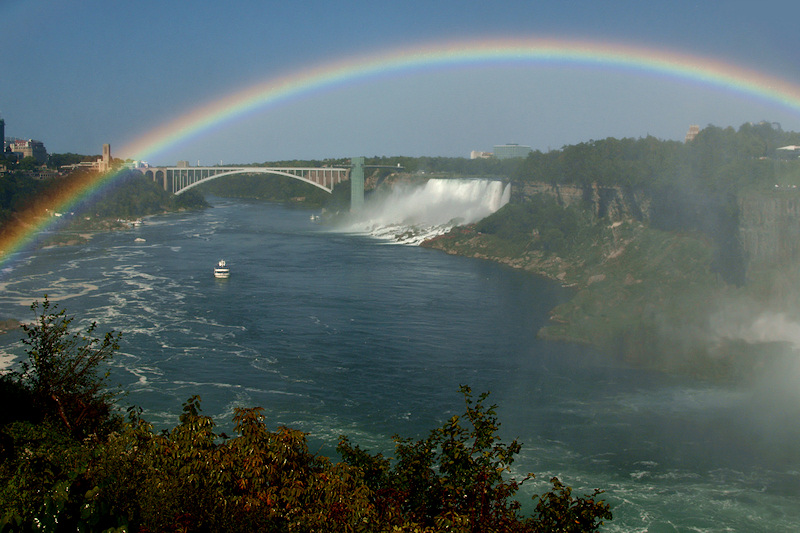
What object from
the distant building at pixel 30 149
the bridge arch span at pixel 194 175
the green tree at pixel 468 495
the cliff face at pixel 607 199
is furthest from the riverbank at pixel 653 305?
the distant building at pixel 30 149

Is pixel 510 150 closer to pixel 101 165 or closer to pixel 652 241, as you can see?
pixel 101 165

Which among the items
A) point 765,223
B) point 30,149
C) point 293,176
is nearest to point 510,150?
point 293,176

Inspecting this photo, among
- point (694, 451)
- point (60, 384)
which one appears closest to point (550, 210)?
point (694, 451)

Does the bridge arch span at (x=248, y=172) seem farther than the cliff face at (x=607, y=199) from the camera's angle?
Yes

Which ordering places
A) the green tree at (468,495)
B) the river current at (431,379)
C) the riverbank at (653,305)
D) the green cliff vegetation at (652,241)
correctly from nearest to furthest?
1. the green tree at (468,495)
2. the river current at (431,379)
3. the riverbank at (653,305)
4. the green cliff vegetation at (652,241)

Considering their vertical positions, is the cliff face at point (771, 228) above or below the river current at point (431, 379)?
above

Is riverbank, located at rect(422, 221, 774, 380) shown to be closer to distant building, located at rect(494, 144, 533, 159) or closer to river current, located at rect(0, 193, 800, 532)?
river current, located at rect(0, 193, 800, 532)

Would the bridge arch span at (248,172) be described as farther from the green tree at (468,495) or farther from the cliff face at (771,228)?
the green tree at (468,495)

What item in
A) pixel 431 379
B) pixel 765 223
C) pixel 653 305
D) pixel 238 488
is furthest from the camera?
pixel 765 223
